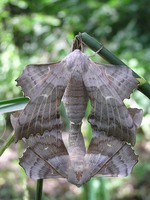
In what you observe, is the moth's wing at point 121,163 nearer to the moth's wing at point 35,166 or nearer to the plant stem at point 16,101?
the moth's wing at point 35,166

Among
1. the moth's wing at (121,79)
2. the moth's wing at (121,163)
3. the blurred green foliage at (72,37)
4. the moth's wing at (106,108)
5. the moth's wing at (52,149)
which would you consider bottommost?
the blurred green foliage at (72,37)

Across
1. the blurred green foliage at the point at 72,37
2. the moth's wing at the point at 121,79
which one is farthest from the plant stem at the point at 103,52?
the blurred green foliage at the point at 72,37

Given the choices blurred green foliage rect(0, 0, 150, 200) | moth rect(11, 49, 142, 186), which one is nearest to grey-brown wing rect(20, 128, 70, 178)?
moth rect(11, 49, 142, 186)

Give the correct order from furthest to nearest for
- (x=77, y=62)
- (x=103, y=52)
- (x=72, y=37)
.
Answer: (x=72, y=37), (x=77, y=62), (x=103, y=52)

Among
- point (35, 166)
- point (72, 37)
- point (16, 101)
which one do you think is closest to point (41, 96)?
point (16, 101)

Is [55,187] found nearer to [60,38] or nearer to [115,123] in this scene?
[60,38]

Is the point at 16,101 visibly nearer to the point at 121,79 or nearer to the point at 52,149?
the point at 52,149

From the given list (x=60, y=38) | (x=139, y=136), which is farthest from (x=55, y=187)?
(x=60, y=38)
